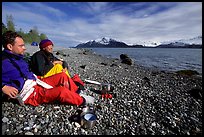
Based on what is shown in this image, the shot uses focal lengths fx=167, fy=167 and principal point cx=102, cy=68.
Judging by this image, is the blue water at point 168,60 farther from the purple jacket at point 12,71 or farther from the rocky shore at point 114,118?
the purple jacket at point 12,71

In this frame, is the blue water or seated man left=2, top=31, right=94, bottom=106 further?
the blue water

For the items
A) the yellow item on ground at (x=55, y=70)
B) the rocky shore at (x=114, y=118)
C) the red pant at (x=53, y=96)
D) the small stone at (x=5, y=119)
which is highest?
the yellow item on ground at (x=55, y=70)

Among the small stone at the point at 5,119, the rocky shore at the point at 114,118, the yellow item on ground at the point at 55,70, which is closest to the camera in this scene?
the rocky shore at the point at 114,118

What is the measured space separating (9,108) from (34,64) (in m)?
1.77

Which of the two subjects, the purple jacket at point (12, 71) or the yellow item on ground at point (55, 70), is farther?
the yellow item on ground at point (55, 70)

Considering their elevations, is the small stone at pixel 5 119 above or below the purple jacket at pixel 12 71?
below

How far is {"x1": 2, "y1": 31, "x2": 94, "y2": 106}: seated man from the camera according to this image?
206 inches

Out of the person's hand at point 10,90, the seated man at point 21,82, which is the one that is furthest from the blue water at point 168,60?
the person's hand at point 10,90

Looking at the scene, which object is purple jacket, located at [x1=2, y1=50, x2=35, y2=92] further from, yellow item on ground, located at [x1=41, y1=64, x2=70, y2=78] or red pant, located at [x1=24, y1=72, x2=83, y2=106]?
yellow item on ground, located at [x1=41, y1=64, x2=70, y2=78]

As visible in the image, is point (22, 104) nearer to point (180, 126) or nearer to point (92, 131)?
point (92, 131)

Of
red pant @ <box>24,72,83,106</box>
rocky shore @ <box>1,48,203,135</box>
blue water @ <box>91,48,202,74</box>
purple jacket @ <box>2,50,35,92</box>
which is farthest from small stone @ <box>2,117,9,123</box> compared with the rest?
blue water @ <box>91,48,202,74</box>

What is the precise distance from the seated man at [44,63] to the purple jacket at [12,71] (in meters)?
0.86

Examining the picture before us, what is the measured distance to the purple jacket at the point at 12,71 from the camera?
5184mm

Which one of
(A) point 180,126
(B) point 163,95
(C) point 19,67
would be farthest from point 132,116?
(C) point 19,67
